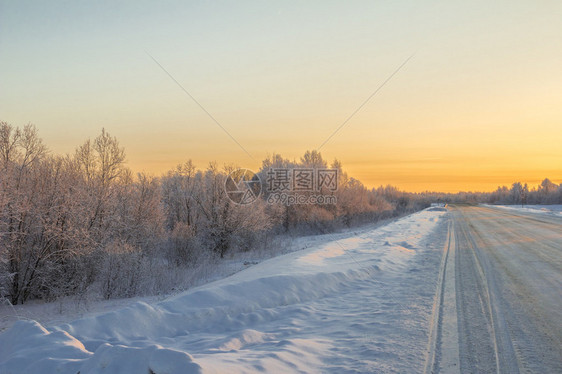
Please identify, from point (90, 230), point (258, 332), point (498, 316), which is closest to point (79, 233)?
point (90, 230)

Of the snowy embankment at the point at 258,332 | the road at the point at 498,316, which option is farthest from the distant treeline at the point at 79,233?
the road at the point at 498,316

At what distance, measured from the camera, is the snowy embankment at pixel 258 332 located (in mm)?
4160

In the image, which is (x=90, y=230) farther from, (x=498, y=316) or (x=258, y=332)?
(x=498, y=316)

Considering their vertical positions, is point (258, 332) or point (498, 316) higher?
point (498, 316)

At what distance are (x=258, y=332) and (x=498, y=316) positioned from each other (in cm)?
419

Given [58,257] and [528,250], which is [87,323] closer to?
[58,257]

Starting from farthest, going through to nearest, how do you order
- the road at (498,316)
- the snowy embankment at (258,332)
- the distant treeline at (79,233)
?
the distant treeline at (79,233) < the road at (498,316) < the snowy embankment at (258,332)

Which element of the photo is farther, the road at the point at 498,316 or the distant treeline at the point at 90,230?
the distant treeline at the point at 90,230

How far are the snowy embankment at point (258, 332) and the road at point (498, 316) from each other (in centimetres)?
38

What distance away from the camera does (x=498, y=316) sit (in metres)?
6.22

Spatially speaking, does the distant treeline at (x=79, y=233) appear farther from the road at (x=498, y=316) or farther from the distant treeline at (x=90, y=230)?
the road at (x=498, y=316)

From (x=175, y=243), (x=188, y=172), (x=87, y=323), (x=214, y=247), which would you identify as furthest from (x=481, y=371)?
(x=188, y=172)

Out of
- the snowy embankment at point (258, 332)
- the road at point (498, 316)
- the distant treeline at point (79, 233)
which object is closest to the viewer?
the snowy embankment at point (258, 332)

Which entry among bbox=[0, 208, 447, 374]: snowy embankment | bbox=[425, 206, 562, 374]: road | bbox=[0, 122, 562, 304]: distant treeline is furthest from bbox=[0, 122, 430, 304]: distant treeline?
bbox=[425, 206, 562, 374]: road
